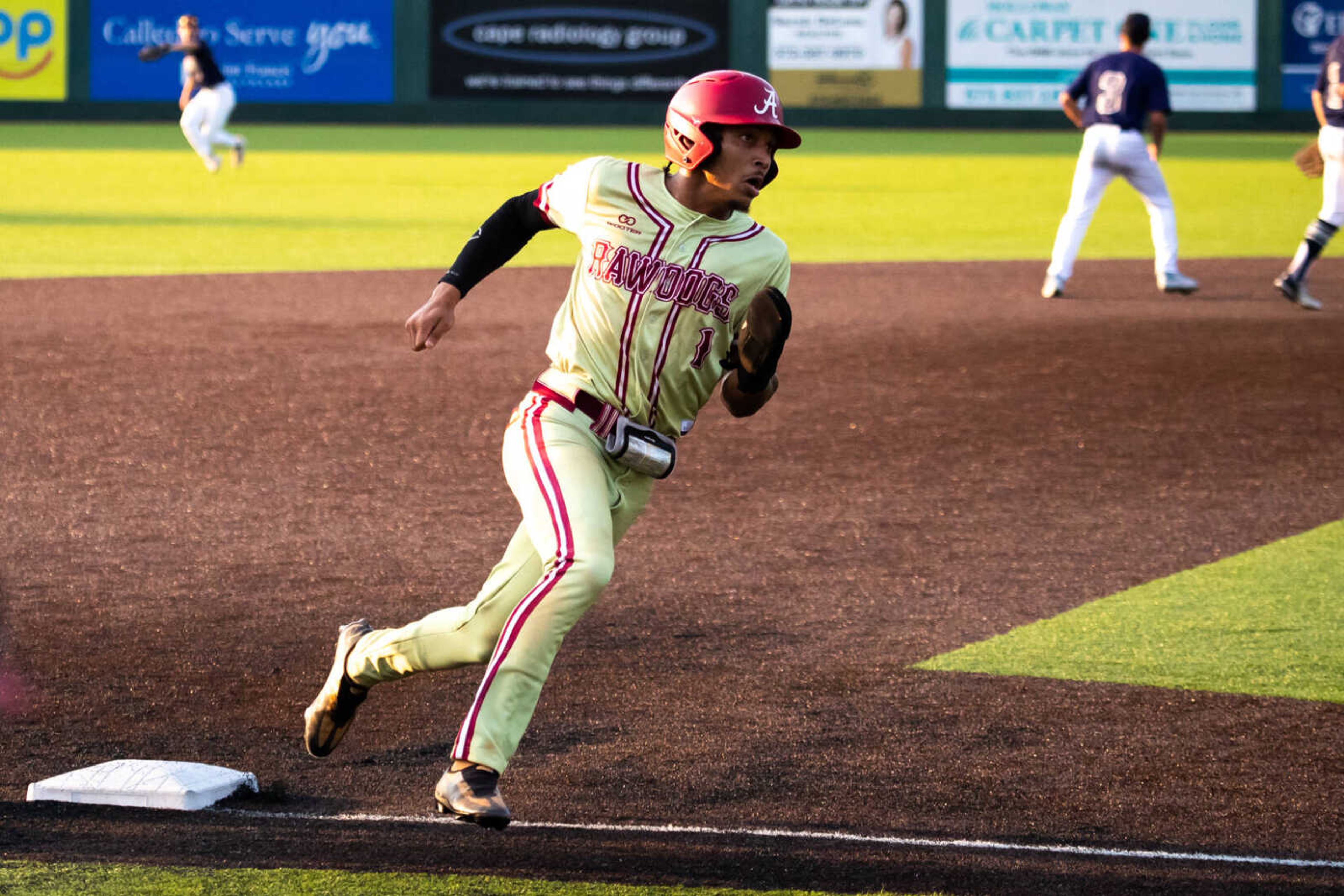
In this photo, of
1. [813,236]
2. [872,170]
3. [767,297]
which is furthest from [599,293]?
[872,170]

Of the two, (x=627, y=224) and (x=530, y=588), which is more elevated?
(x=627, y=224)

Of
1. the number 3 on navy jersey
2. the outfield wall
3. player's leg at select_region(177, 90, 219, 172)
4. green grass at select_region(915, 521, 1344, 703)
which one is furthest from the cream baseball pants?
the outfield wall

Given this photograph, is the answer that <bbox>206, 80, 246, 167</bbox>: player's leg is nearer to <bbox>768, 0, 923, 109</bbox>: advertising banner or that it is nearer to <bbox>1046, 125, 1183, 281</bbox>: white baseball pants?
<bbox>768, 0, 923, 109</bbox>: advertising banner

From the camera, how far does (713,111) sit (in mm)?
4688

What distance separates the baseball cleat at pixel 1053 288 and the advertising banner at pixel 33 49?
83.8 feet

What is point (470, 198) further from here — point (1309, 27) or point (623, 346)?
point (1309, 27)

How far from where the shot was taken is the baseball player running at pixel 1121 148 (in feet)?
48.5

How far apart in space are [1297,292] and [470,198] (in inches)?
426

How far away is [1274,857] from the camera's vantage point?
4594 mm

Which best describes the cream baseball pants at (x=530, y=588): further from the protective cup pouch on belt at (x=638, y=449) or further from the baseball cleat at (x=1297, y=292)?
the baseball cleat at (x=1297, y=292)

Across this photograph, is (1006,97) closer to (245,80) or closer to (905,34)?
(905,34)

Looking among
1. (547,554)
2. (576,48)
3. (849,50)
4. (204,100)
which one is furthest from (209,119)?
(547,554)

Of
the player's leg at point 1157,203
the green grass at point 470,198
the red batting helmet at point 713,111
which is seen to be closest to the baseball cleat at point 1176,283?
the player's leg at point 1157,203

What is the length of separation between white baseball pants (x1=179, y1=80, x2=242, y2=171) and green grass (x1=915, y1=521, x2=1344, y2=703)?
20222mm
